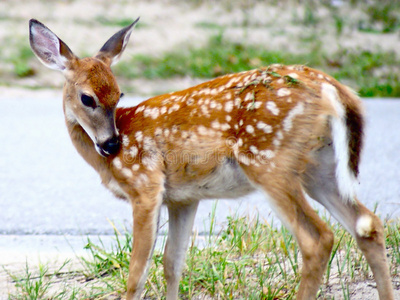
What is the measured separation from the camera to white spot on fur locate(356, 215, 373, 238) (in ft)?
11.8

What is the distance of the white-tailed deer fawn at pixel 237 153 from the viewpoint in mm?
3535

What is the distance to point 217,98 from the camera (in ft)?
12.6

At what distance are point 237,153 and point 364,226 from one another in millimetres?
811

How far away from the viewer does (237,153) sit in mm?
3654

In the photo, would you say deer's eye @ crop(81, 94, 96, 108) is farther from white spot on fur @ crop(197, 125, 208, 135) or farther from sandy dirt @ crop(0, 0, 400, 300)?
sandy dirt @ crop(0, 0, 400, 300)

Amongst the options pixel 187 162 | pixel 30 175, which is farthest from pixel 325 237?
pixel 30 175

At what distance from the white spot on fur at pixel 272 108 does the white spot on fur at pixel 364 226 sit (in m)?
0.77

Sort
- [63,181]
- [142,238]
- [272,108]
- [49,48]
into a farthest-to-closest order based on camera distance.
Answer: [63,181], [49,48], [142,238], [272,108]

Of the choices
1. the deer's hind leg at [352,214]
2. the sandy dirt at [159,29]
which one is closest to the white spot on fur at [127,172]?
the deer's hind leg at [352,214]

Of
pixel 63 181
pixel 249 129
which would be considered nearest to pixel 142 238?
pixel 249 129

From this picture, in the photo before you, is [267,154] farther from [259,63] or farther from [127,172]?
[259,63]

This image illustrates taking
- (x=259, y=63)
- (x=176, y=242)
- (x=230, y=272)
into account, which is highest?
(x=176, y=242)

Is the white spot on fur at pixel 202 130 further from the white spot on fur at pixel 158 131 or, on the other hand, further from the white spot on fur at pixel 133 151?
the white spot on fur at pixel 133 151

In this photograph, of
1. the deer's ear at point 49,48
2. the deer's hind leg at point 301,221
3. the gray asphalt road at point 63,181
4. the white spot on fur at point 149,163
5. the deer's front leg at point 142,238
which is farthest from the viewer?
the gray asphalt road at point 63,181
